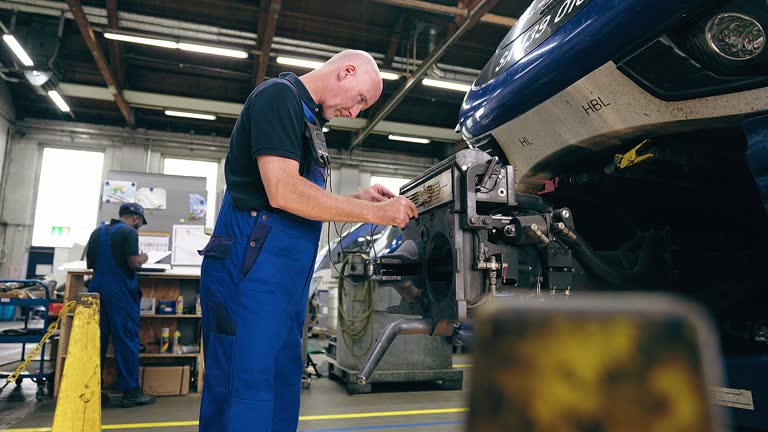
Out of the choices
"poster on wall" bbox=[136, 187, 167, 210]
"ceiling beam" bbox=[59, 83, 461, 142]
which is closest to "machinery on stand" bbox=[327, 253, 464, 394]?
"poster on wall" bbox=[136, 187, 167, 210]

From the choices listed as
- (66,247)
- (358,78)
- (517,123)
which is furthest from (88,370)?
(66,247)

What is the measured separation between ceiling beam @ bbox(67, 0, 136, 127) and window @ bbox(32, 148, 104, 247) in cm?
168

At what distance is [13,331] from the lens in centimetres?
448

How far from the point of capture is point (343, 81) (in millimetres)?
1790

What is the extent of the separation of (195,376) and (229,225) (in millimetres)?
3664

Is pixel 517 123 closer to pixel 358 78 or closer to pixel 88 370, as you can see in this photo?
pixel 358 78

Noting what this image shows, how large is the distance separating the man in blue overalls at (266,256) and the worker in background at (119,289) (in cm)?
299

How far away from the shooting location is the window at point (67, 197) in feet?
41.7

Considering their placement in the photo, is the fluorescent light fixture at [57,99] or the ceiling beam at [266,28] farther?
the fluorescent light fixture at [57,99]

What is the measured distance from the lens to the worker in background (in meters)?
4.07

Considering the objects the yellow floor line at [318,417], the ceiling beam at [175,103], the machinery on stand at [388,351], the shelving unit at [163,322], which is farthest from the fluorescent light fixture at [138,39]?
the yellow floor line at [318,417]

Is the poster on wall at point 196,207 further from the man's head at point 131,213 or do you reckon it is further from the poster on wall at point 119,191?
the man's head at point 131,213

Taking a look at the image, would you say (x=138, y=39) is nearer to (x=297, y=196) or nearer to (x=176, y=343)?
(x=176, y=343)

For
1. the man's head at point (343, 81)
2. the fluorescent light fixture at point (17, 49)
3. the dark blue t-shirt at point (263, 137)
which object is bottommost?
the dark blue t-shirt at point (263, 137)
